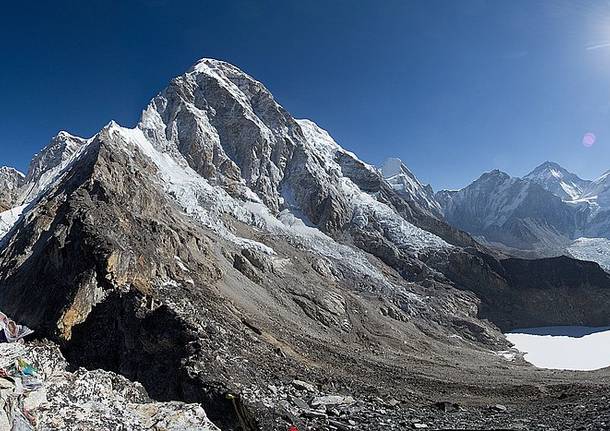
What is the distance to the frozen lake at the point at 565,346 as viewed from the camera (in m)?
67.0

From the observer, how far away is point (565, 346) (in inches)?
3002

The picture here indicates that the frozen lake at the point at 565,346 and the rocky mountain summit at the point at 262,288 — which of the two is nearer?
the rocky mountain summit at the point at 262,288

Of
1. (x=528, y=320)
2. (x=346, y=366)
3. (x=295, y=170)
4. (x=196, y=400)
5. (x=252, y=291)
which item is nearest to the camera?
(x=196, y=400)

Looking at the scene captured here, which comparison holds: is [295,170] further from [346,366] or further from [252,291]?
[346,366]

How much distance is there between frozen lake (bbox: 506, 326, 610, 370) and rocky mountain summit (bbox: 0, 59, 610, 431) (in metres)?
3.92

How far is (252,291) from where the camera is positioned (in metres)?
47.0

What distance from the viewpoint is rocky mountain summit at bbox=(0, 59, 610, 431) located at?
69.4 ft

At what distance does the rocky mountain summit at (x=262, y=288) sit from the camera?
21.2 meters

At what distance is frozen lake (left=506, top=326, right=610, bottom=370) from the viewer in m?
67.0

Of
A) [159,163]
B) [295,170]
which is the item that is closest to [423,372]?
[159,163]

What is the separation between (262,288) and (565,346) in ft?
196

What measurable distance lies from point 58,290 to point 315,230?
222 ft

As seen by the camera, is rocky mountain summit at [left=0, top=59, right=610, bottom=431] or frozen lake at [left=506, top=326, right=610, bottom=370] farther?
frozen lake at [left=506, top=326, right=610, bottom=370]

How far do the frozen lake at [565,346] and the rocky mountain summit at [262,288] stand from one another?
3925 millimetres
